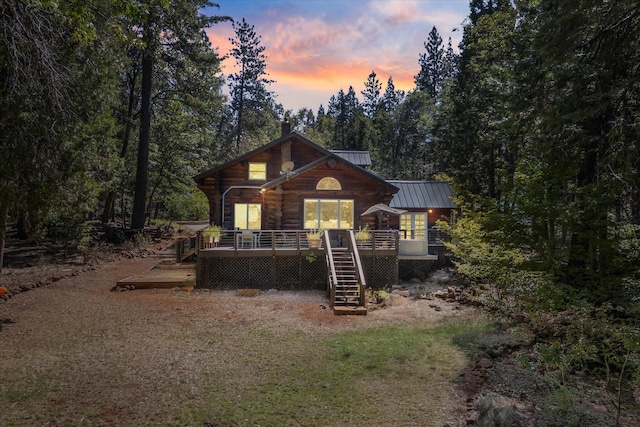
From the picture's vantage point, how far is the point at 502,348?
9039 mm

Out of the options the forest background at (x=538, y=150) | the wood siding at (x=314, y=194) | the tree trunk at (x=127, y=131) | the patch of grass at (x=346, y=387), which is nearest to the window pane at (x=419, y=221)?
the wood siding at (x=314, y=194)

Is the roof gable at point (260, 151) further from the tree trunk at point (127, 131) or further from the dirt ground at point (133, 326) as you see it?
the tree trunk at point (127, 131)

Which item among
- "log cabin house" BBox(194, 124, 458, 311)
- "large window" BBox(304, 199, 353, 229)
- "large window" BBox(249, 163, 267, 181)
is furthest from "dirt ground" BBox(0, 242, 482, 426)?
"large window" BBox(249, 163, 267, 181)

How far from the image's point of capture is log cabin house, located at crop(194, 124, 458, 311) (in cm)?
1559

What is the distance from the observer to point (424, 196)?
82.3 feet

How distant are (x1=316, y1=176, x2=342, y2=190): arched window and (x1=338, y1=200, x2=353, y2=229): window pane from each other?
968mm

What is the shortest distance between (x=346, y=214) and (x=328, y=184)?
6.46 feet

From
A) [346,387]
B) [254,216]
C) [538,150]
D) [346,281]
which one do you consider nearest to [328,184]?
[254,216]

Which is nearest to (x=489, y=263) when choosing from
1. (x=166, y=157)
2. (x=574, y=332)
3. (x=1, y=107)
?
(x=574, y=332)

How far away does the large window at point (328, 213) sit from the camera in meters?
20.6

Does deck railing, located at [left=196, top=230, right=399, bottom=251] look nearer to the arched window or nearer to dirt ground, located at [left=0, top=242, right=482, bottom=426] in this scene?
dirt ground, located at [left=0, top=242, right=482, bottom=426]

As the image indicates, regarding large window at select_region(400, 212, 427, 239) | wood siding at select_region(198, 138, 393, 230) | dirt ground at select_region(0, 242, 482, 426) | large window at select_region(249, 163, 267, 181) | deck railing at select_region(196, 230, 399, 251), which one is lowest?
dirt ground at select_region(0, 242, 482, 426)

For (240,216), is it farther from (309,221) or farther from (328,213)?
(328,213)

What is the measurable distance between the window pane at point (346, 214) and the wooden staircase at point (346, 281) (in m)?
4.62
